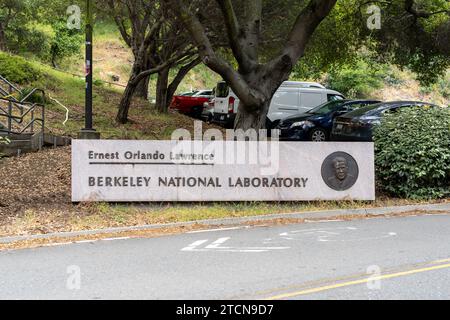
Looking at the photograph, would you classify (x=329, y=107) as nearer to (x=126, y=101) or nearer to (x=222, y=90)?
(x=222, y=90)

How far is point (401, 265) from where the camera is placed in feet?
23.5

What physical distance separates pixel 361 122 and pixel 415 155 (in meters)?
2.83

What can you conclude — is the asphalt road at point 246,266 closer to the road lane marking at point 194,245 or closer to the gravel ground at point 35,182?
the road lane marking at point 194,245

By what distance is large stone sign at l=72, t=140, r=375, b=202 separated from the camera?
1149cm

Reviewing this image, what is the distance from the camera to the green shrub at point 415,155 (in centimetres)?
1257

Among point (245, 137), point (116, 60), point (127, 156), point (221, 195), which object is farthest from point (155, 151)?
point (116, 60)

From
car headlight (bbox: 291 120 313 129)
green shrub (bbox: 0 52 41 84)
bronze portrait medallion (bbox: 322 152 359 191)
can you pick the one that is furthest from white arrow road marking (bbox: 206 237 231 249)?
green shrub (bbox: 0 52 41 84)

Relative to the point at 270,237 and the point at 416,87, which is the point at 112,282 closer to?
the point at 270,237

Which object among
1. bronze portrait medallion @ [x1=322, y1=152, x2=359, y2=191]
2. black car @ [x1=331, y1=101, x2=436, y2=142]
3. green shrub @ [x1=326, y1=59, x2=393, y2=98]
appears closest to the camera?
bronze portrait medallion @ [x1=322, y1=152, x2=359, y2=191]

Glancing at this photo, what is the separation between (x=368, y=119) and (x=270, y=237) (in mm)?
7213

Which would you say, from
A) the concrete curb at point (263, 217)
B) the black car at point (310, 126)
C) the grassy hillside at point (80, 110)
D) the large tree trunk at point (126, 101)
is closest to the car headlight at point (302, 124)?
the black car at point (310, 126)

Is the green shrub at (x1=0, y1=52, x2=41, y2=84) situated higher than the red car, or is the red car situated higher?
the green shrub at (x1=0, y1=52, x2=41, y2=84)

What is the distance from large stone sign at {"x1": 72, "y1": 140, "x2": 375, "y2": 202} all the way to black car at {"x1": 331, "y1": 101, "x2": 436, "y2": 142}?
273 centimetres

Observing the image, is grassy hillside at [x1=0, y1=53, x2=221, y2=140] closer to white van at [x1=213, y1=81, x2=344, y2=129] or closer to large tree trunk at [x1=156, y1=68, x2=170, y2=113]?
large tree trunk at [x1=156, y1=68, x2=170, y2=113]
